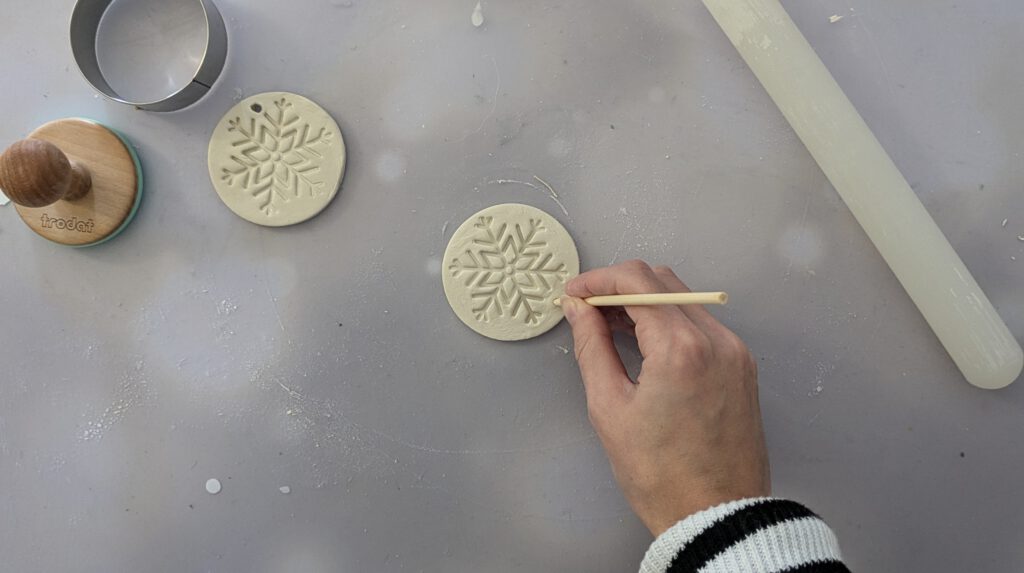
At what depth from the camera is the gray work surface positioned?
3.68ft

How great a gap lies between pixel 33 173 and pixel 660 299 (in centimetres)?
93

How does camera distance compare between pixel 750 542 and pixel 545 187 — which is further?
pixel 545 187

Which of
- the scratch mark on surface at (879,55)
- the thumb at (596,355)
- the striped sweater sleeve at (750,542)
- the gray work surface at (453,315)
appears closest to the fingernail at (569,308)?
the thumb at (596,355)

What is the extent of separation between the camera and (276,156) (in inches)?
44.2

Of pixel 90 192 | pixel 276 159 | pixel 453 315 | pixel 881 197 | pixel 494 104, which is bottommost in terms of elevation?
pixel 881 197

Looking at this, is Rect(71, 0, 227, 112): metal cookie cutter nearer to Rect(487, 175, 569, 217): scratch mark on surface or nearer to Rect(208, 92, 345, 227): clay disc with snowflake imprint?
Rect(208, 92, 345, 227): clay disc with snowflake imprint

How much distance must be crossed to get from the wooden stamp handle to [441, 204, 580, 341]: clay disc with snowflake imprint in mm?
614

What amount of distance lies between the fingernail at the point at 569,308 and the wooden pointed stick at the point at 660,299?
0.02 metres

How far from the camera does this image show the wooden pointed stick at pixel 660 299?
71 centimetres

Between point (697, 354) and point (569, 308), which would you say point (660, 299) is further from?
point (569, 308)

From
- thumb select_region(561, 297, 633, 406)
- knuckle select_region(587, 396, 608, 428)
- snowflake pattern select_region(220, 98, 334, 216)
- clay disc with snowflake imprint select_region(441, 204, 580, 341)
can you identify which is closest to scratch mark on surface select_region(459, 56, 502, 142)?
clay disc with snowflake imprint select_region(441, 204, 580, 341)

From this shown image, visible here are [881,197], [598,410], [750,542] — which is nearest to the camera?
[750,542]

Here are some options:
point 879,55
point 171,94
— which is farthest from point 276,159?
point 879,55

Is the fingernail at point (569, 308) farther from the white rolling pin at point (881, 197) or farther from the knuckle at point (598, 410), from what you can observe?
the white rolling pin at point (881, 197)
